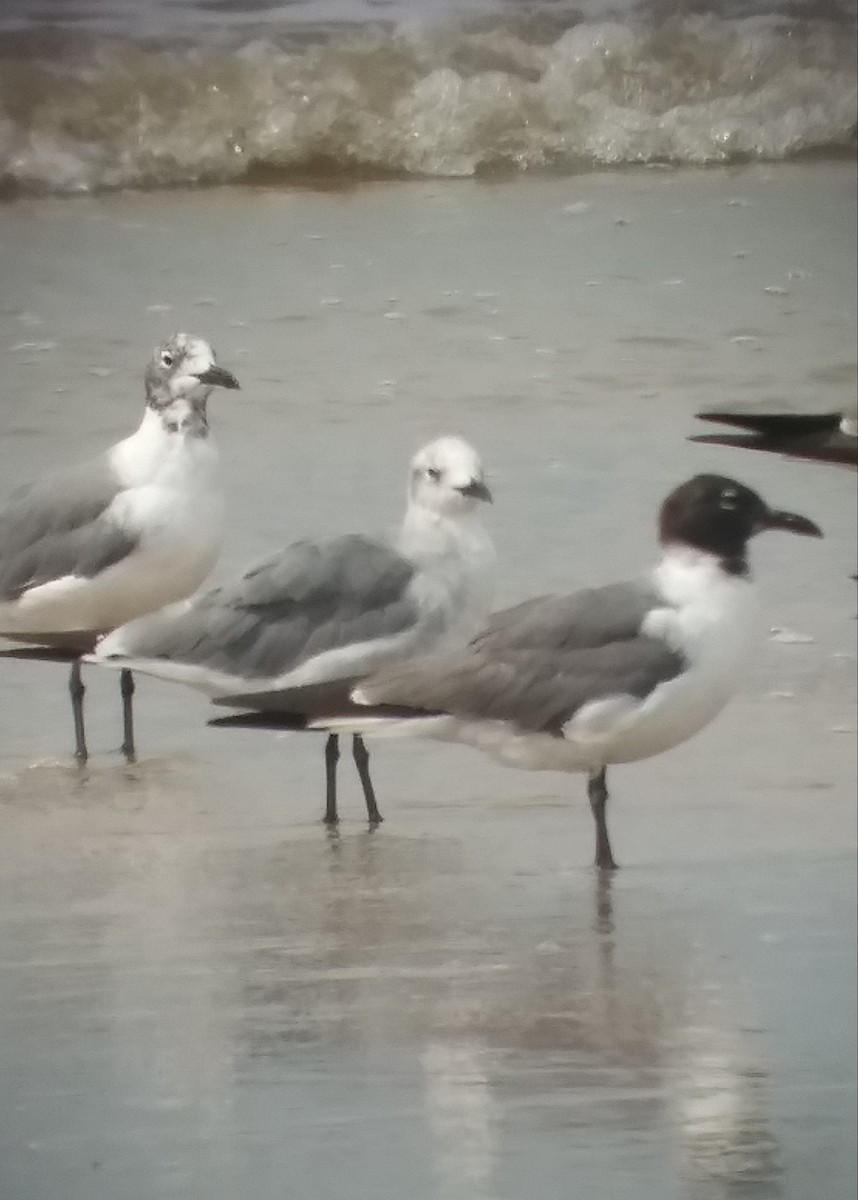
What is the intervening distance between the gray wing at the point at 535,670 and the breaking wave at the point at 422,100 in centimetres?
48

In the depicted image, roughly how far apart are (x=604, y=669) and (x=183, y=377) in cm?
50

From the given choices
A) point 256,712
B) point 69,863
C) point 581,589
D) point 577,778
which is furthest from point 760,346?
point 69,863

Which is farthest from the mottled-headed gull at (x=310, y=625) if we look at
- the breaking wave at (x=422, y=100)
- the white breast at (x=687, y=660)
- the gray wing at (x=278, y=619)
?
the breaking wave at (x=422, y=100)

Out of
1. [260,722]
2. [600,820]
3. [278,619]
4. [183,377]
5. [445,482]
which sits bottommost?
[600,820]

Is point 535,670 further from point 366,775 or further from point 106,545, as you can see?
point 106,545

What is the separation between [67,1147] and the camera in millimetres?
1916

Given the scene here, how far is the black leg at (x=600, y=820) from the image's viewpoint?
6.79 ft

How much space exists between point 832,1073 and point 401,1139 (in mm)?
444

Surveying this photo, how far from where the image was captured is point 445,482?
2.06m

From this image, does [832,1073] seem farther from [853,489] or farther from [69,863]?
[69,863]

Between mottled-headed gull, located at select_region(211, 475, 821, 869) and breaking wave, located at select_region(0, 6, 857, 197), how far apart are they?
385 mm

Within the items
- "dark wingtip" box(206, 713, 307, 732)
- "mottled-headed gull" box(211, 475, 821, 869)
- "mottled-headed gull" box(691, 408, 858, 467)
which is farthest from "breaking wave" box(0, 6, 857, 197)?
"dark wingtip" box(206, 713, 307, 732)

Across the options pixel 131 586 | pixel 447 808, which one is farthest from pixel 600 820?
pixel 131 586

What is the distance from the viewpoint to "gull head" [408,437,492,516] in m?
2.05
